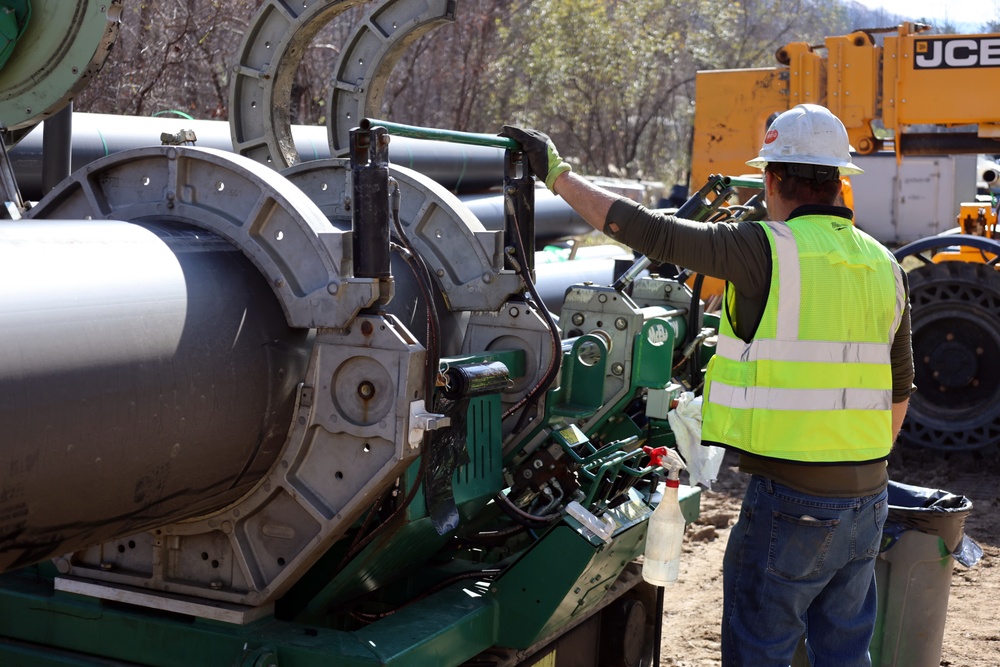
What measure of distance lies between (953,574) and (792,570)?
3.91m

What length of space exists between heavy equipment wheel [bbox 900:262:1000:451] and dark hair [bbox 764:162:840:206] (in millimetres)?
5577

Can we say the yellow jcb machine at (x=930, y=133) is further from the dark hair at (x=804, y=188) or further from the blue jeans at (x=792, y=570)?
the blue jeans at (x=792, y=570)

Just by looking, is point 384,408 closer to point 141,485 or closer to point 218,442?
point 218,442

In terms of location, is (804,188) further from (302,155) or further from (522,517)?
(302,155)

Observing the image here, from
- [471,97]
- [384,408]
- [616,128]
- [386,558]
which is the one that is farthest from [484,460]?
[616,128]

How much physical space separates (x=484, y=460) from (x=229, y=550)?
88 centimetres

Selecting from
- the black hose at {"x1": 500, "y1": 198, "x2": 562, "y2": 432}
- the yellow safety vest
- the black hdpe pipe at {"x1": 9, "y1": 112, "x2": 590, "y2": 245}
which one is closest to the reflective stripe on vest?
the yellow safety vest

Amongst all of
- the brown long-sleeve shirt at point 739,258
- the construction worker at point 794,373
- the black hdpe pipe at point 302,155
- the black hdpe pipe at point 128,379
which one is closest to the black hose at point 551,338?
the construction worker at point 794,373

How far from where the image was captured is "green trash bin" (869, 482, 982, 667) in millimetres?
4352

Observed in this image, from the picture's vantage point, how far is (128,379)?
254 cm

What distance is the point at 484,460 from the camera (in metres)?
3.71

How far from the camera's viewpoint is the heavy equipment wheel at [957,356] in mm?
8453

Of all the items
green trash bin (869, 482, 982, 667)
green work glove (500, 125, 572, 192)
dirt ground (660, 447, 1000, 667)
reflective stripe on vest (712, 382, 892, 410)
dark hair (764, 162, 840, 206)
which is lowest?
dirt ground (660, 447, 1000, 667)

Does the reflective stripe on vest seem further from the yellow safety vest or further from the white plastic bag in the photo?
the white plastic bag
